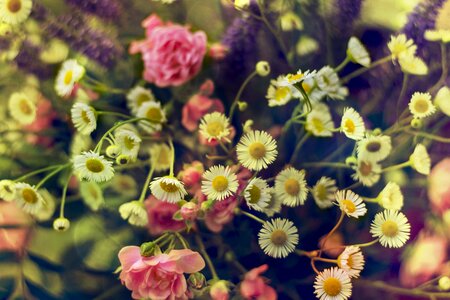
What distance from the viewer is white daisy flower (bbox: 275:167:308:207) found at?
1.77 ft

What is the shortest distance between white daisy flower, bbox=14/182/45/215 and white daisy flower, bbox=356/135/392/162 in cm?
32

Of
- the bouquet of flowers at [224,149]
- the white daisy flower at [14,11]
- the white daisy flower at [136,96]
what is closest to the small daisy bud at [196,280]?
the bouquet of flowers at [224,149]

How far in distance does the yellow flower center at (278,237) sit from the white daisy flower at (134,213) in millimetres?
126

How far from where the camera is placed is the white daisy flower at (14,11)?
1.98 feet

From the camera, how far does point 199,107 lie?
63 cm

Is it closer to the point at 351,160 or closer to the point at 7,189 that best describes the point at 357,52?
the point at 351,160

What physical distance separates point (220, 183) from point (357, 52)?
0.67ft

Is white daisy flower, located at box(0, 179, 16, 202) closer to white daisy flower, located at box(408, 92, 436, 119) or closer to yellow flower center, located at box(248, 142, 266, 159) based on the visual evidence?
yellow flower center, located at box(248, 142, 266, 159)

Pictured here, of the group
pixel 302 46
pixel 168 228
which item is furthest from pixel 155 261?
pixel 302 46

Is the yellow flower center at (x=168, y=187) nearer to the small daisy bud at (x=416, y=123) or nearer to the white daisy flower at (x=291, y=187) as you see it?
the white daisy flower at (x=291, y=187)

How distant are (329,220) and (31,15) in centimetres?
37

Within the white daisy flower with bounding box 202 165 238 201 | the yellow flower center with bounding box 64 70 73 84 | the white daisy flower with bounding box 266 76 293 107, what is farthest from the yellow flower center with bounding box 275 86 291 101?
the yellow flower center with bounding box 64 70 73 84

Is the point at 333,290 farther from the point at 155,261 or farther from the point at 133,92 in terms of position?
the point at 133,92

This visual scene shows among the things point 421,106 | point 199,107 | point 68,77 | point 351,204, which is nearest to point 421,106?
point 421,106
